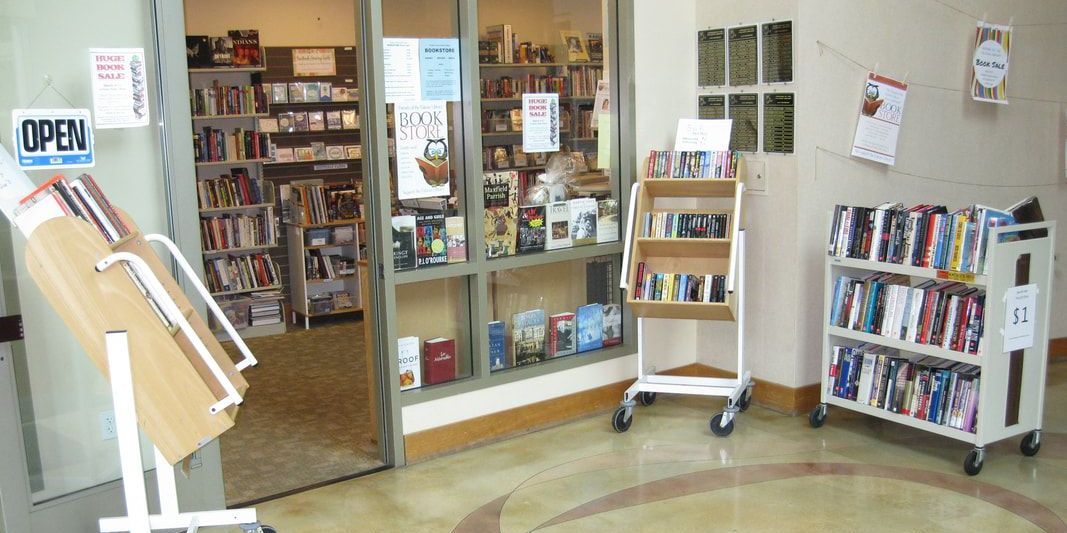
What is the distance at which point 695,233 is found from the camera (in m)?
5.07

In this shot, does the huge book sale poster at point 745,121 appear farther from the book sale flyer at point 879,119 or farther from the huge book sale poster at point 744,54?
the book sale flyer at point 879,119

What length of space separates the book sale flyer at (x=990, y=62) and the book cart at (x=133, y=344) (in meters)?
4.64

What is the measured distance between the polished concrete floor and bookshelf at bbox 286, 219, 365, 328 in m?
3.70

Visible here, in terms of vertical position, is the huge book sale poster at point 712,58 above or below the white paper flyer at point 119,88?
above

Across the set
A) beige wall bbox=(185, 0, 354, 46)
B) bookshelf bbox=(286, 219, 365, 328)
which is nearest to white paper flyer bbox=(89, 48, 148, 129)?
bookshelf bbox=(286, 219, 365, 328)

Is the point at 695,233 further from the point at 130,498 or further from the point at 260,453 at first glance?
the point at 130,498

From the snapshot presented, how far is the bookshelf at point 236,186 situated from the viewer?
807 cm

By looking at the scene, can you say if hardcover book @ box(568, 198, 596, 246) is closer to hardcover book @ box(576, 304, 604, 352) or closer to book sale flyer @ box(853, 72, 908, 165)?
hardcover book @ box(576, 304, 604, 352)

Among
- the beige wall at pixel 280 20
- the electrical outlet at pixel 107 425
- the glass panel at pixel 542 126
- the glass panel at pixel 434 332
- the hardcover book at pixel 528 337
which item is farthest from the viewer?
the beige wall at pixel 280 20

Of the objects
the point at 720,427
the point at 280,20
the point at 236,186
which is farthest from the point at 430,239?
the point at 280,20

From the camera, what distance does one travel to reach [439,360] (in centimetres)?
492

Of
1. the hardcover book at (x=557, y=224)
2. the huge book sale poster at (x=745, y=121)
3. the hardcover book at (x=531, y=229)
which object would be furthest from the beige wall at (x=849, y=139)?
the hardcover book at (x=531, y=229)

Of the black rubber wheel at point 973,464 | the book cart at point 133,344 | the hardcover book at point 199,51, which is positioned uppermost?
the hardcover book at point 199,51

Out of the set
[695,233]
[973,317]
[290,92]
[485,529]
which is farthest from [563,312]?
[290,92]
